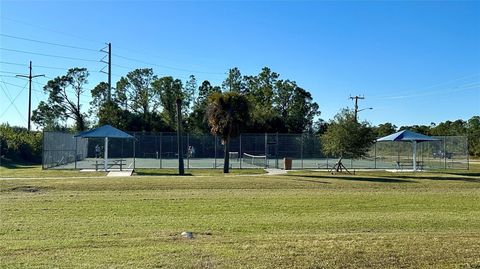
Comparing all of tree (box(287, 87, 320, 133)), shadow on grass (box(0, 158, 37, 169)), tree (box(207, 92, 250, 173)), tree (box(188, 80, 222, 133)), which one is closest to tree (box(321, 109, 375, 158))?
tree (box(207, 92, 250, 173))

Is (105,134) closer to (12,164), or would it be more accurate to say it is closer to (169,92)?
(12,164)

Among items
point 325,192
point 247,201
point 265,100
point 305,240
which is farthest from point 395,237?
point 265,100

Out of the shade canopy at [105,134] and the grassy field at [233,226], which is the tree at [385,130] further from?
the grassy field at [233,226]

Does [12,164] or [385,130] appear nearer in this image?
[12,164]

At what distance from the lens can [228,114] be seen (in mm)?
32000

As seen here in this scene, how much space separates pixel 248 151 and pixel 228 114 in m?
16.1

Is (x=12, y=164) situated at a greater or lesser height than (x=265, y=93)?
lesser

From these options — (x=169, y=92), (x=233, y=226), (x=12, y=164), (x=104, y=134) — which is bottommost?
(x=233, y=226)

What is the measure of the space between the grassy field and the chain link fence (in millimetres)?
20368

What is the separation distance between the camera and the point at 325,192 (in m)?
19.4

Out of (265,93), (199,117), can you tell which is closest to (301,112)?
(265,93)

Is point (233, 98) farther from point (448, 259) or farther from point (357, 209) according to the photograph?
point (448, 259)

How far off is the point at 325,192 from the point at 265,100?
59.4 m

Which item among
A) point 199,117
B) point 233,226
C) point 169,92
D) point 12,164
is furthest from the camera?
point 169,92
